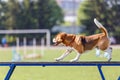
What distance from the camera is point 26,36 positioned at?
38.4 m

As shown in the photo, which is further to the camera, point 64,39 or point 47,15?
point 47,15

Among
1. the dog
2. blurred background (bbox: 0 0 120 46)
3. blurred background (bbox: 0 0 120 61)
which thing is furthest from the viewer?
blurred background (bbox: 0 0 120 46)

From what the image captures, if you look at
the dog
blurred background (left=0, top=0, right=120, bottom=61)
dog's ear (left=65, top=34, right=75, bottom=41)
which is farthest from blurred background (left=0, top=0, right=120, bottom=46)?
dog's ear (left=65, top=34, right=75, bottom=41)

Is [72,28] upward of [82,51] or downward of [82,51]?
downward

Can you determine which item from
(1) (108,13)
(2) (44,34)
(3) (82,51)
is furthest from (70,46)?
(1) (108,13)

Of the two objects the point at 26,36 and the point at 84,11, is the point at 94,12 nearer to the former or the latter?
the point at 84,11

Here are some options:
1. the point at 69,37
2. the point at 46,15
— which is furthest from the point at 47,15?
the point at 69,37

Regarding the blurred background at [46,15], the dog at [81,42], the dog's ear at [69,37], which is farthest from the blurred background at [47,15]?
the dog's ear at [69,37]

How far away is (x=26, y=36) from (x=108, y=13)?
990 centimetres

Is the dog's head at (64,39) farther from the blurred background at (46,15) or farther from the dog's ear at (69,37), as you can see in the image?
the blurred background at (46,15)

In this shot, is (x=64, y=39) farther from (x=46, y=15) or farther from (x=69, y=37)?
(x=46, y=15)

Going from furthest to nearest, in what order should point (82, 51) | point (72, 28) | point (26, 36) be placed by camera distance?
point (72, 28) < point (26, 36) < point (82, 51)

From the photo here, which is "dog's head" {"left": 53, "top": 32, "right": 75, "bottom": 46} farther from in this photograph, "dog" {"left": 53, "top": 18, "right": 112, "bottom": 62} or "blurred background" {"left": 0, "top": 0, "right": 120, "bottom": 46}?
"blurred background" {"left": 0, "top": 0, "right": 120, "bottom": 46}

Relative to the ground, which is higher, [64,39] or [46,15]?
[64,39]
